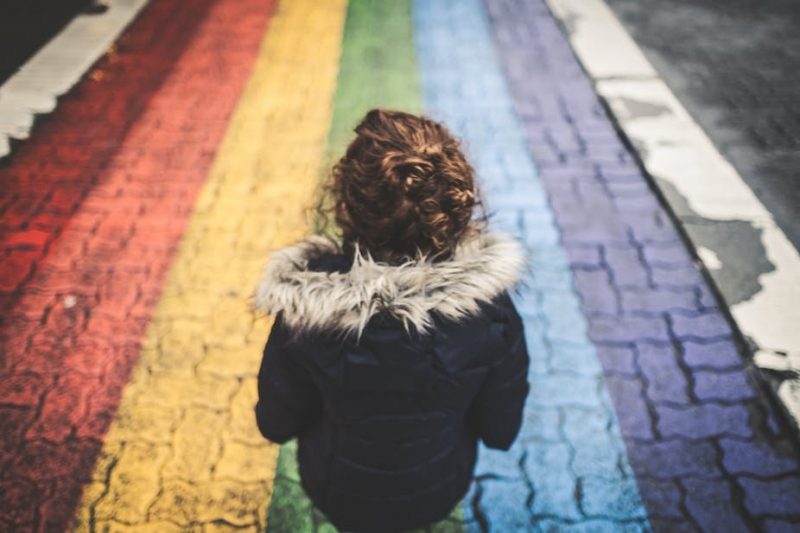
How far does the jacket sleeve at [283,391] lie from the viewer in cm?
145

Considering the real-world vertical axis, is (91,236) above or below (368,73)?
below

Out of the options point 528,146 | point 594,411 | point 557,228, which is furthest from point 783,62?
point 594,411

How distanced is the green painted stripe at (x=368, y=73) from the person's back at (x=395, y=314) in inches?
49.9

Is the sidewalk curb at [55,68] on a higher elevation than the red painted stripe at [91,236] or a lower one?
higher

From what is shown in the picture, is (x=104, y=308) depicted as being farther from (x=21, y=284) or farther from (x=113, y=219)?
(x=113, y=219)

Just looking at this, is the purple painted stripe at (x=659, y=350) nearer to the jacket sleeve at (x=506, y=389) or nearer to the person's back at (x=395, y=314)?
the jacket sleeve at (x=506, y=389)

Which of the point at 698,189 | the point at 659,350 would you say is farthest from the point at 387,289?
the point at 698,189

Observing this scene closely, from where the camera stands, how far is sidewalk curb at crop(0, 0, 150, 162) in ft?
16.1

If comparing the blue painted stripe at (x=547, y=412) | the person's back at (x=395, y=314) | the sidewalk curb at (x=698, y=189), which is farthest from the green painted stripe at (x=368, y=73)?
the sidewalk curb at (x=698, y=189)

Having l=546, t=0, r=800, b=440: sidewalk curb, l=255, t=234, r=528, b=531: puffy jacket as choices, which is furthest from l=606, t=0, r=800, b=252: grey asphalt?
l=255, t=234, r=528, b=531: puffy jacket

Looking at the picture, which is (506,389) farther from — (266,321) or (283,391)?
(266,321)

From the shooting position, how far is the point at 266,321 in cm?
330

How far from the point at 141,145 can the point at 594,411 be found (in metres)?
4.54

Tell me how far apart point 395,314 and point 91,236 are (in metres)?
3.54
